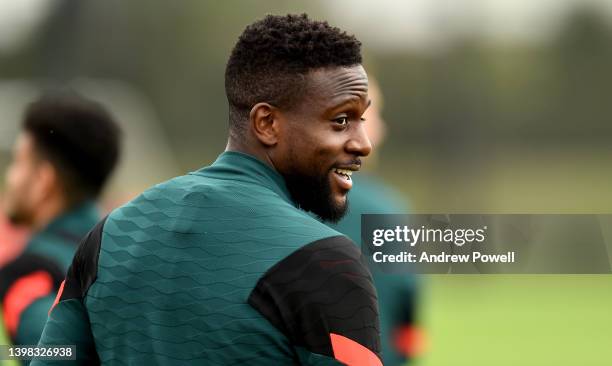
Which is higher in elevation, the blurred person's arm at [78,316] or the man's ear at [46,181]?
the man's ear at [46,181]

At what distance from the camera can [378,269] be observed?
282 centimetres

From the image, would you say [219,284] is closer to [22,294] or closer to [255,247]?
[255,247]

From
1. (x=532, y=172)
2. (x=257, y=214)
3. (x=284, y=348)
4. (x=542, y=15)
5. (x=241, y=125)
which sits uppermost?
(x=542, y=15)

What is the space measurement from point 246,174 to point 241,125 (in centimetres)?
11

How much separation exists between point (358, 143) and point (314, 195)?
0.12m

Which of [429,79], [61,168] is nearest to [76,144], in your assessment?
[61,168]

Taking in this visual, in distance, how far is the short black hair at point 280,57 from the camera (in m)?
1.82

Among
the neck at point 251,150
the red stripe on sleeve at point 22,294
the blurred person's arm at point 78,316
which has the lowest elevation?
the blurred person's arm at point 78,316

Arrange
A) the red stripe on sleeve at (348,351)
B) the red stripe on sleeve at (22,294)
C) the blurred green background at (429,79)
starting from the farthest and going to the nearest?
the blurred green background at (429,79)
the red stripe on sleeve at (22,294)
the red stripe on sleeve at (348,351)

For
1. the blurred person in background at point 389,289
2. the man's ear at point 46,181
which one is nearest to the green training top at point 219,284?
the blurred person in background at point 389,289

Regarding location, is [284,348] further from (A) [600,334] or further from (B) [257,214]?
(A) [600,334]

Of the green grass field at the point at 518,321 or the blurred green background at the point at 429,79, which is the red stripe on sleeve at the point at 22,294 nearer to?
the green grass field at the point at 518,321

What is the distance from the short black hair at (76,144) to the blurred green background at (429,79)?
11.4 meters

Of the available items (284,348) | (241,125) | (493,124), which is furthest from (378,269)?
(493,124)
